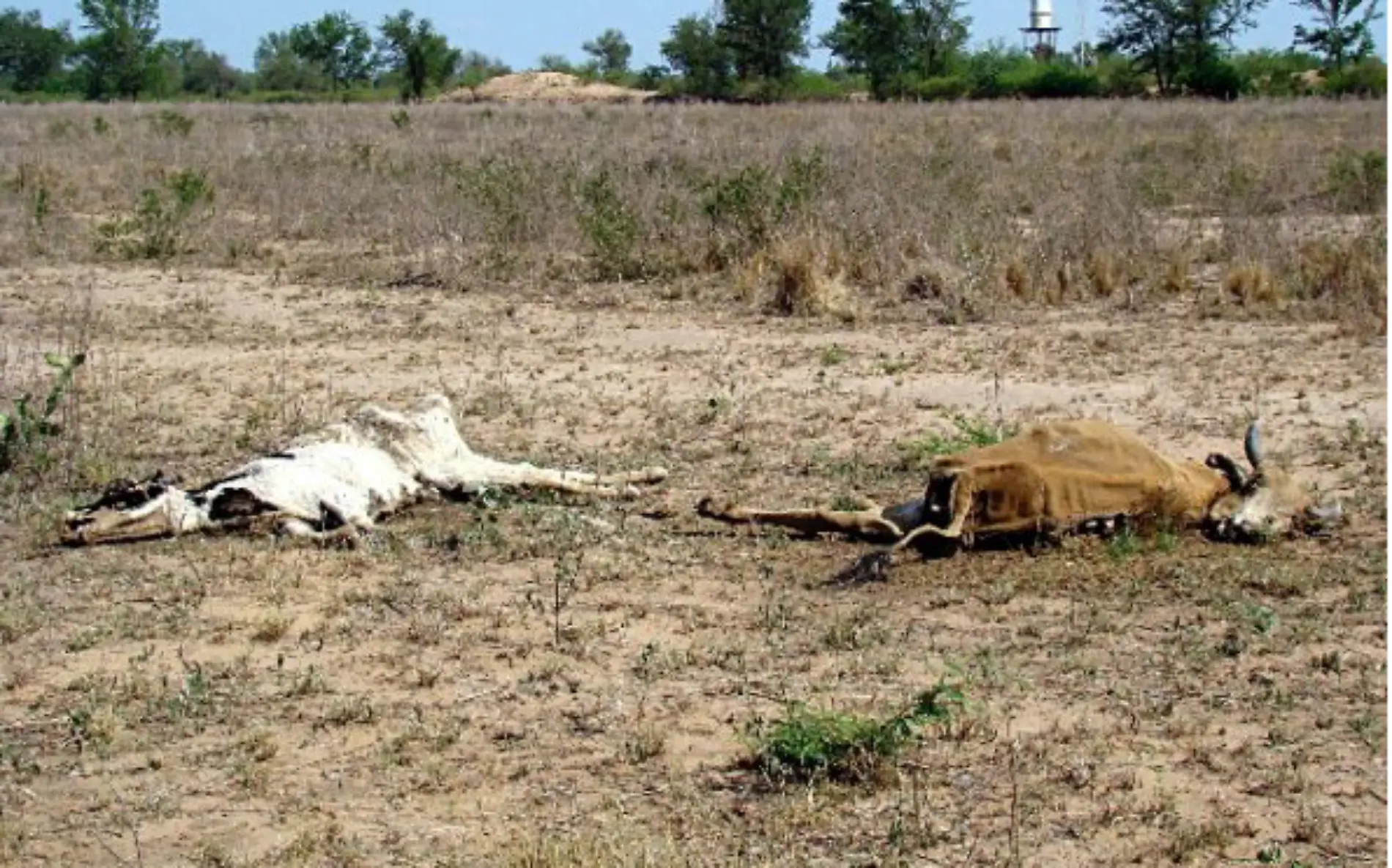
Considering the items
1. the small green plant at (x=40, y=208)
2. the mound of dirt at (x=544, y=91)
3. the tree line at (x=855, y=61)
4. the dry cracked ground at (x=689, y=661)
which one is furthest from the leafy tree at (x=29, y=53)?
the dry cracked ground at (x=689, y=661)

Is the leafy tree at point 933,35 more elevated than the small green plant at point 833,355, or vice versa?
the leafy tree at point 933,35

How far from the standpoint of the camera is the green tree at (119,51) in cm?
6244

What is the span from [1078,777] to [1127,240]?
8.66 meters

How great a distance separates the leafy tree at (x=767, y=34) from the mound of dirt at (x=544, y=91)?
3.17 m

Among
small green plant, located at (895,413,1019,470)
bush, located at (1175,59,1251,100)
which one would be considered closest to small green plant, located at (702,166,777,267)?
small green plant, located at (895,413,1019,470)

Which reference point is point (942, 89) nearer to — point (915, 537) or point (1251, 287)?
point (1251, 287)

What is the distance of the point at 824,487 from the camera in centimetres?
754

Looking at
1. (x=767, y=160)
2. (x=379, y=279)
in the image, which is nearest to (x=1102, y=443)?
(x=379, y=279)

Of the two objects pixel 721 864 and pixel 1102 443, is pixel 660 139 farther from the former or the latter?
pixel 721 864

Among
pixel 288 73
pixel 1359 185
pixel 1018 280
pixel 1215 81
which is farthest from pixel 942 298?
pixel 288 73

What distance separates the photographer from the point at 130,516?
6.76 m

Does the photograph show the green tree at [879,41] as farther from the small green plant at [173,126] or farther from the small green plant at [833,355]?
the small green plant at [833,355]

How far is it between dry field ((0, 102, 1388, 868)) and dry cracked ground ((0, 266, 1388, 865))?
19 mm

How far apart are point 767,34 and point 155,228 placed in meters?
38.9
